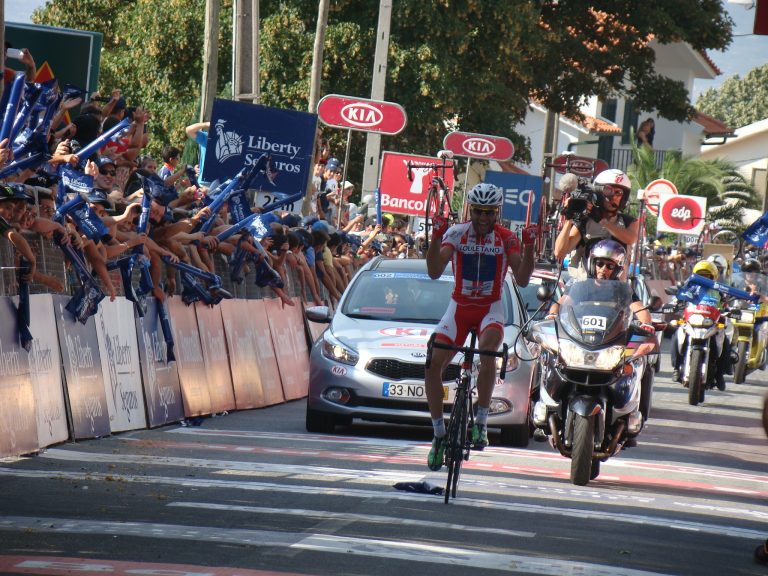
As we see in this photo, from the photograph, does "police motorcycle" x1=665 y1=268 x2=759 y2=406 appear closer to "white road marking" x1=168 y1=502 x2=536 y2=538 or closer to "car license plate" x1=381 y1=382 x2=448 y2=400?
"car license plate" x1=381 y1=382 x2=448 y2=400

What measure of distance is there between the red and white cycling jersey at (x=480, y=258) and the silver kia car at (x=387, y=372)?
2861mm

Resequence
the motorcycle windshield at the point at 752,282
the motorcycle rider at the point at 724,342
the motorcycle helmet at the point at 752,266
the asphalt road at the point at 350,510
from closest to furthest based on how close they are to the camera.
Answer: the asphalt road at the point at 350,510, the motorcycle rider at the point at 724,342, the motorcycle windshield at the point at 752,282, the motorcycle helmet at the point at 752,266

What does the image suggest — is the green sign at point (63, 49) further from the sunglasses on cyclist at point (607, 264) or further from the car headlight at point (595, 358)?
the car headlight at point (595, 358)

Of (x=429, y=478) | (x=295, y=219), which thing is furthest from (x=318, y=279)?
(x=429, y=478)

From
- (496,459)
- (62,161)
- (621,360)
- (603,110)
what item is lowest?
(496,459)

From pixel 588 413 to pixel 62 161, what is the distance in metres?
5.07

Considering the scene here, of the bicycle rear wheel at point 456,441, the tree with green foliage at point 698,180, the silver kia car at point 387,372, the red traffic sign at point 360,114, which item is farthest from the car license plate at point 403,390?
the tree with green foliage at point 698,180

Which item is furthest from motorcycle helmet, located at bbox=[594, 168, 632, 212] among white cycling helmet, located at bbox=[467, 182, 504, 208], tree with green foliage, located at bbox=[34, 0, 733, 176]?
tree with green foliage, located at bbox=[34, 0, 733, 176]

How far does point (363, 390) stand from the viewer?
49.1 feet

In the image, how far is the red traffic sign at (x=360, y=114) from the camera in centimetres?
2492

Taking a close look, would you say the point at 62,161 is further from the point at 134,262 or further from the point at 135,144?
the point at 135,144

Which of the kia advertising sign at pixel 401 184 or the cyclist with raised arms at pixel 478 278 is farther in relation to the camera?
the kia advertising sign at pixel 401 184

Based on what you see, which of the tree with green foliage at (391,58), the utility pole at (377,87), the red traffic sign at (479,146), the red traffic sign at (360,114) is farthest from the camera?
the tree with green foliage at (391,58)

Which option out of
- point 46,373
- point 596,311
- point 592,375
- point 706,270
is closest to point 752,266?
point 706,270
